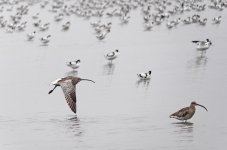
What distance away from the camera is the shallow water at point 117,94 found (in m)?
17.7

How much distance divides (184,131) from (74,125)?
3.52m

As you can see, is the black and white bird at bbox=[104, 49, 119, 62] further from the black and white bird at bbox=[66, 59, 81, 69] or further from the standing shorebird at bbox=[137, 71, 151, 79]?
the standing shorebird at bbox=[137, 71, 151, 79]

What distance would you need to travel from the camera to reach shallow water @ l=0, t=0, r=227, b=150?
17.7 meters

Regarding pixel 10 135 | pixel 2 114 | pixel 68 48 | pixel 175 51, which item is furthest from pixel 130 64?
pixel 10 135

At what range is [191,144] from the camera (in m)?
16.8

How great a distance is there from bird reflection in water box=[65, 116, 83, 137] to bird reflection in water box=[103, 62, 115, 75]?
35.0 ft

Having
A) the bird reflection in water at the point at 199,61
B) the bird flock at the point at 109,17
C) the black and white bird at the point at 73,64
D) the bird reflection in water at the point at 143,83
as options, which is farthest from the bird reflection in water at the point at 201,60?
the black and white bird at the point at 73,64

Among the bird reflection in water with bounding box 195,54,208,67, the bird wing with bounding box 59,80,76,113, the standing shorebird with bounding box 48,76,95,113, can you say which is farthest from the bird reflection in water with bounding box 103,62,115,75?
the bird wing with bounding box 59,80,76,113

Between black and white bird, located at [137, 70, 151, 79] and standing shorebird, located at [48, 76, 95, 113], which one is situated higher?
black and white bird, located at [137, 70, 151, 79]

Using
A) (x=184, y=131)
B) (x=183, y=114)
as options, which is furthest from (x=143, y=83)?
(x=184, y=131)

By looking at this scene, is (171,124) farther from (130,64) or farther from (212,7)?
(212,7)

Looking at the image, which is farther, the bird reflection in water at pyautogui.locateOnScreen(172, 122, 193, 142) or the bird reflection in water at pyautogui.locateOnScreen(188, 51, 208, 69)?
the bird reflection in water at pyautogui.locateOnScreen(188, 51, 208, 69)

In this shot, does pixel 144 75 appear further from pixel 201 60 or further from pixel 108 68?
pixel 201 60

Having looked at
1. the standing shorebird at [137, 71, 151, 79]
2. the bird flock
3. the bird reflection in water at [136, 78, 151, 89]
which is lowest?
the bird reflection in water at [136, 78, 151, 89]
